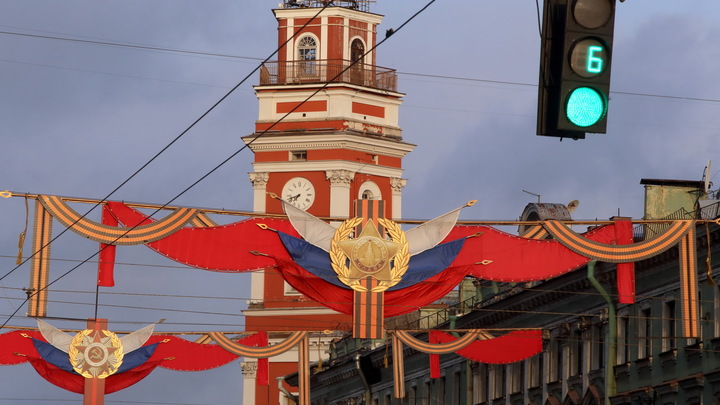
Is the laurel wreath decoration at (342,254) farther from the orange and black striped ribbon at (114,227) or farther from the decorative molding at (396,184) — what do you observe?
the decorative molding at (396,184)

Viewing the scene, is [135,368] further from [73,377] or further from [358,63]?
[358,63]

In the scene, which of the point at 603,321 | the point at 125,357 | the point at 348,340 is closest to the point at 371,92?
the point at 348,340

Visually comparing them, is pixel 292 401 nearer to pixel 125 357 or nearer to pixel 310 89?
pixel 310 89

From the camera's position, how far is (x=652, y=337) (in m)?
37.2

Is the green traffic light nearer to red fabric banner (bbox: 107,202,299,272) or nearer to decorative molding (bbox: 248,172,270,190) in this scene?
red fabric banner (bbox: 107,202,299,272)

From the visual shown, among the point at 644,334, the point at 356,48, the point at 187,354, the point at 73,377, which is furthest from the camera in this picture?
the point at 356,48

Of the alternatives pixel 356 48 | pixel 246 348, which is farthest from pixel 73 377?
pixel 356 48

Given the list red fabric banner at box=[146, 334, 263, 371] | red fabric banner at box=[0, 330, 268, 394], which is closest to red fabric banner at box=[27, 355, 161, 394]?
red fabric banner at box=[0, 330, 268, 394]

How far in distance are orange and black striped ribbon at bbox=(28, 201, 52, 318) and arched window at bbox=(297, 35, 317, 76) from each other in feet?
167

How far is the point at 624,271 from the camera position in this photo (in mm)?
25719

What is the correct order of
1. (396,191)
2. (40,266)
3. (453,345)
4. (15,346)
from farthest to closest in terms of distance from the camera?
(396,191) → (453,345) → (15,346) → (40,266)

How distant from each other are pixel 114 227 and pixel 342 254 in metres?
3.49

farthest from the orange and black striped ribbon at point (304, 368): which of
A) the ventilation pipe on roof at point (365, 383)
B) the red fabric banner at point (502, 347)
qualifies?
the ventilation pipe on roof at point (365, 383)

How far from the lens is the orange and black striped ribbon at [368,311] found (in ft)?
82.2
